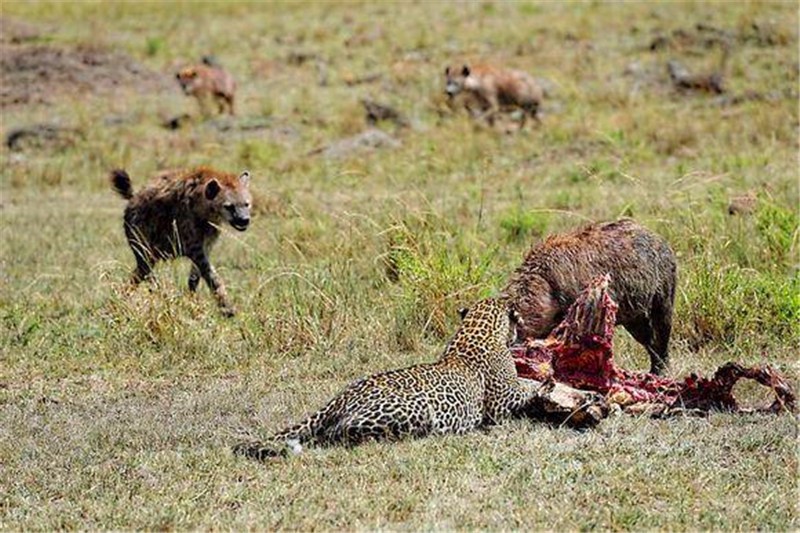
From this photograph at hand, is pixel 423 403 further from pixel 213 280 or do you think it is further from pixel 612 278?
pixel 213 280

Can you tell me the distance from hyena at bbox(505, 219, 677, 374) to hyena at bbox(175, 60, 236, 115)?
15650 mm

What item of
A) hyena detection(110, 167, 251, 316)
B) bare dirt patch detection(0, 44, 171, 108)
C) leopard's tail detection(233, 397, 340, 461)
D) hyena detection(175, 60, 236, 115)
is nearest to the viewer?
leopard's tail detection(233, 397, 340, 461)

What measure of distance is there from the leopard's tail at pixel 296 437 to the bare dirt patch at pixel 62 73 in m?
19.0

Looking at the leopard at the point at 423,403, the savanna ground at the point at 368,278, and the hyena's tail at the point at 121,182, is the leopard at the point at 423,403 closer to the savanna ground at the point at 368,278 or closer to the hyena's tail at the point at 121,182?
the savanna ground at the point at 368,278

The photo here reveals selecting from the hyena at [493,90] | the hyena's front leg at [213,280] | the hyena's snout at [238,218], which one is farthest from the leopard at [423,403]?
the hyena at [493,90]

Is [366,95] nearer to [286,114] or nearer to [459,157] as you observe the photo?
[286,114]

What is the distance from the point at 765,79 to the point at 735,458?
58.1 ft

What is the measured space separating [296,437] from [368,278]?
463 centimetres

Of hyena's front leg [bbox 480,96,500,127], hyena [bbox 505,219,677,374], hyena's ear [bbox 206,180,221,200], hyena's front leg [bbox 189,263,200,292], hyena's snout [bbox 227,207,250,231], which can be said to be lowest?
hyena's front leg [bbox 480,96,500,127]

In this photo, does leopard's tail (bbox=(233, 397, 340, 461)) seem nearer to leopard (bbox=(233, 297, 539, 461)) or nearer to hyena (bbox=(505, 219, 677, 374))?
leopard (bbox=(233, 297, 539, 461))

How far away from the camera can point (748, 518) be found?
21.4 feet

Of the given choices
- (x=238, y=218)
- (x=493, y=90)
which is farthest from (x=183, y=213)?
(x=493, y=90)

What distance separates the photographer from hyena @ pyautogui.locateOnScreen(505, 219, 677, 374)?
902 cm

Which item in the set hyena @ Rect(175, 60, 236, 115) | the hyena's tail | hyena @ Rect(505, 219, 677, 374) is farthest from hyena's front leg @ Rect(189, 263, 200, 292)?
hyena @ Rect(175, 60, 236, 115)
